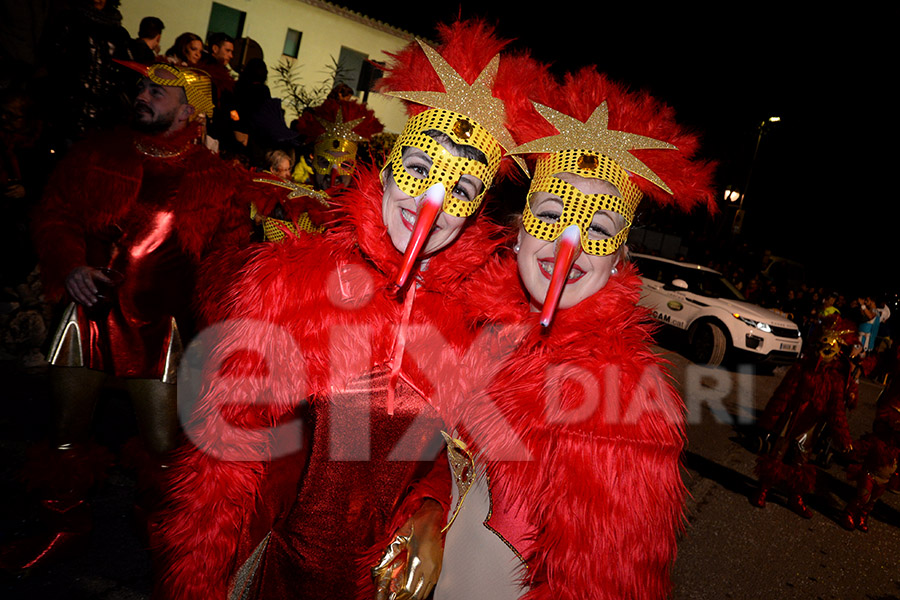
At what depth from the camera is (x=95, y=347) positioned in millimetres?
2568

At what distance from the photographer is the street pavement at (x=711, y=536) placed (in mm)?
2658

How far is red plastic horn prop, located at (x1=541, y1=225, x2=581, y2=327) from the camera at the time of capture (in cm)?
155

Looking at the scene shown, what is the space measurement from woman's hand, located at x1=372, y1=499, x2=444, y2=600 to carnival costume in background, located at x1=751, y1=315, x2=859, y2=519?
4702mm

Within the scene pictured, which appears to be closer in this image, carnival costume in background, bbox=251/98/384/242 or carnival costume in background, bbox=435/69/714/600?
carnival costume in background, bbox=435/69/714/600

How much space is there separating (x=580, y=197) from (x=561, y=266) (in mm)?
232

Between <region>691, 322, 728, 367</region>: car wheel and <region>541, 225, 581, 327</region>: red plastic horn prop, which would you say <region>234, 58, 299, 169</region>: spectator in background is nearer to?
<region>541, 225, 581, 327</region>: red plastic horn prop

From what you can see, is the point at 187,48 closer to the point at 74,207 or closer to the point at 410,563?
the point at 74,207

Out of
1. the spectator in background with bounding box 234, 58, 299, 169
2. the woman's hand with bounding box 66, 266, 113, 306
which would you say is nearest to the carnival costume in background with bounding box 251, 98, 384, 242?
the spectator in background with bounding box 234, 58, 299, 169

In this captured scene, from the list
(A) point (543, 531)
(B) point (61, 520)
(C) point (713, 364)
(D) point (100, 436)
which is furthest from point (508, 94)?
(C) point (713, 364)

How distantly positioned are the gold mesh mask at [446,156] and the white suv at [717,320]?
820 centimetres

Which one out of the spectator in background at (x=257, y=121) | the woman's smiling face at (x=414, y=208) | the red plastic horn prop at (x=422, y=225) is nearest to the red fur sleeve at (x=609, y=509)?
the red plastic horn prop at (x=422, y=225)

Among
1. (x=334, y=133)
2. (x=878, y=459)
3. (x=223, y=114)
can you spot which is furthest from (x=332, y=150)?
(x=878, y=459)

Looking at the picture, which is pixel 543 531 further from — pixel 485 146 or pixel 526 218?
pixel 485 146

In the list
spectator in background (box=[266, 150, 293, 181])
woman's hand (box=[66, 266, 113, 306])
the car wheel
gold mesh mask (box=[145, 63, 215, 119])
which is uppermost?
gold mesh mask (box=[145, 63, 215, 119])
